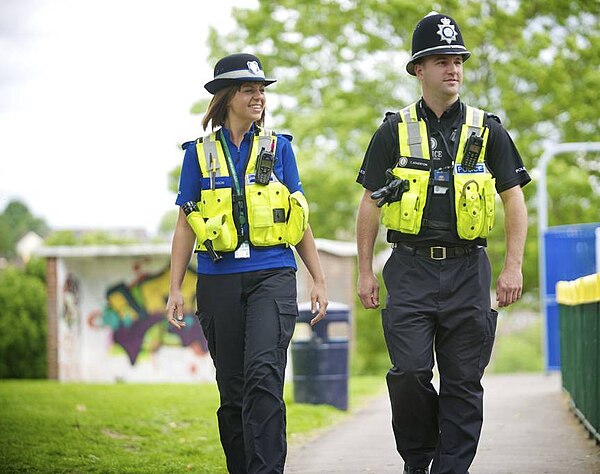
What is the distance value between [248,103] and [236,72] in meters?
0.19

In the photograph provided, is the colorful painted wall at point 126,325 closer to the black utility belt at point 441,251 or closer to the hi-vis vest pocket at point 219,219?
the hi-vis vest pocket at point 219,219

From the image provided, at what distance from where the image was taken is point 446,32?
6.55m

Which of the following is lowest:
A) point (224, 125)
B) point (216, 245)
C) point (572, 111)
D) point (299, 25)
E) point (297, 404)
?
point (297, 404)

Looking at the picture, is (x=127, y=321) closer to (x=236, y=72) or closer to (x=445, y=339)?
(x=236, y=72)

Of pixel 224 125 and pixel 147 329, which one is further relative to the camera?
pixel 147 329

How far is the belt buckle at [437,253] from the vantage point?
649 cm

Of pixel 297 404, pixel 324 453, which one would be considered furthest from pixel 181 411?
pixel 324 453

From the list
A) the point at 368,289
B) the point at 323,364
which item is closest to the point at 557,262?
the point at 323,364

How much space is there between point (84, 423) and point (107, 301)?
15916 millimetres

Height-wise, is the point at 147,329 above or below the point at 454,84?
below

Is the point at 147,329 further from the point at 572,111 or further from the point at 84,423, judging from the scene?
the point at 84,423

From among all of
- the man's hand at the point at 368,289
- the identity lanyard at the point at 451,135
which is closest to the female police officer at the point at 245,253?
the man's hand at the point at 368,289

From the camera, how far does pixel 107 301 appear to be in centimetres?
2723

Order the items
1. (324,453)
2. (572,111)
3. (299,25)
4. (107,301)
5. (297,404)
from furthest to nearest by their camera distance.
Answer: (299,25) → (572,111) → (107,301) → (297,404) → (324,453)
